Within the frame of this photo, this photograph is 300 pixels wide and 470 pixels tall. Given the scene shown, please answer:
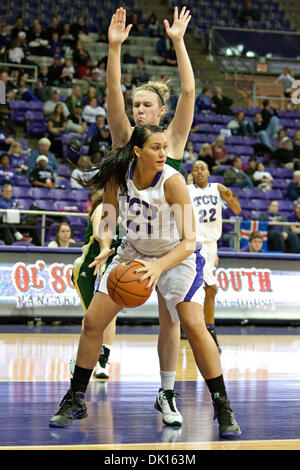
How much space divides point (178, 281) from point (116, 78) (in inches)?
46.8

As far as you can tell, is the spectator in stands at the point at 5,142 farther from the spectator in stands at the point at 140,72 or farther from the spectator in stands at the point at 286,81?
the spectator in stands at the point at 286,81

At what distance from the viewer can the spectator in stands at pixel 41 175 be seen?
43.4 ft

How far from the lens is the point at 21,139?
617 inches

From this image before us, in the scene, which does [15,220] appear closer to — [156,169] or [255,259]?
[255,259]

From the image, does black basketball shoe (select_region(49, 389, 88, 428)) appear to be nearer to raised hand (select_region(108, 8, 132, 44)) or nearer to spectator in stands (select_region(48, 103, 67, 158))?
raised hand (select_region(108, 8, 132, 44))

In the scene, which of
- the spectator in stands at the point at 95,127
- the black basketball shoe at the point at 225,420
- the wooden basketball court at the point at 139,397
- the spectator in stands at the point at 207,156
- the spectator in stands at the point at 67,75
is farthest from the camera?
the spectator in stands at the point at 67,75

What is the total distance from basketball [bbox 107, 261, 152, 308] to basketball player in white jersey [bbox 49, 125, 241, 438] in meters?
0.23

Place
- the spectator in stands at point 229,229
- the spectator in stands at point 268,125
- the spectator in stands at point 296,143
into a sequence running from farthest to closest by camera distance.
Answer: the spectator in stands at point 268,125
the spectator in stands at point 296,143
the spectator in stands at point 229,229

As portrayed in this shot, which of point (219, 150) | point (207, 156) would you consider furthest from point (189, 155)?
point (219, 150)

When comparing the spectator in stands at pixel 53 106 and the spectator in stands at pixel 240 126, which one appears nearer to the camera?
the spectator in stands at pixel 53 106

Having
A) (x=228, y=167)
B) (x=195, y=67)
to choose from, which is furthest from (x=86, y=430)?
(x=195, y=67)

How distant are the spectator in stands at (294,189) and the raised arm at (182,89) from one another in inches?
434

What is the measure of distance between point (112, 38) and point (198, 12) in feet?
58.8

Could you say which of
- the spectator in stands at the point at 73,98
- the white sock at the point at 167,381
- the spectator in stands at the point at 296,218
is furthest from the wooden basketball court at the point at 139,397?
the spectator in stands at the point at 73,98
